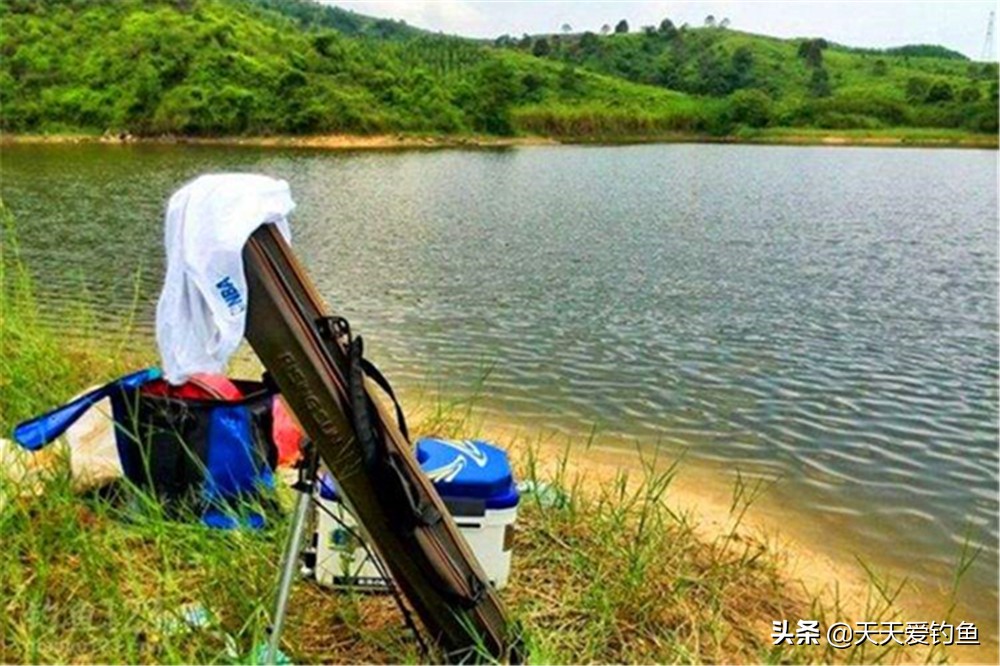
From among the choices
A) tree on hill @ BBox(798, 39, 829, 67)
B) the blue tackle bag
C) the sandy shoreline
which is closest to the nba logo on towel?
the blue tackle bag

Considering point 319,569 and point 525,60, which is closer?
point 319,569

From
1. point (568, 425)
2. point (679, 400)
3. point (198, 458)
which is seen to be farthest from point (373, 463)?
point (679, 400)

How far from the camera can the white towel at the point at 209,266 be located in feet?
6.00

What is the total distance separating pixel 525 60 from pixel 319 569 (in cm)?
8388

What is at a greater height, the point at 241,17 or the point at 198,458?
the point at 241,17

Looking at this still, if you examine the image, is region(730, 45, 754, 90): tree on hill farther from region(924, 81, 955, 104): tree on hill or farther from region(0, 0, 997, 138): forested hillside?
region(924, 81, 955, 104): tree on hill

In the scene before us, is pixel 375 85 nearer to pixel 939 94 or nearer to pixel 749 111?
pixel 749 111

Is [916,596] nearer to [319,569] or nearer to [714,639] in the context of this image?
[714,639]

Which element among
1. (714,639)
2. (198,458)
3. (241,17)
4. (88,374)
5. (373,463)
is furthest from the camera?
(241,17)

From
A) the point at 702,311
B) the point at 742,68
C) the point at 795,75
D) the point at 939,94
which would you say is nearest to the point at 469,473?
the point at 702,311

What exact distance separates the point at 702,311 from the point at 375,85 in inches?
2054

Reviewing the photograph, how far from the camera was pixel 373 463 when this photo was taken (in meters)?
2.09

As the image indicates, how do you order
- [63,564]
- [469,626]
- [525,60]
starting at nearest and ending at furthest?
[469,626], [63,564], [525,60]

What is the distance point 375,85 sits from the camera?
5891 centimetres
